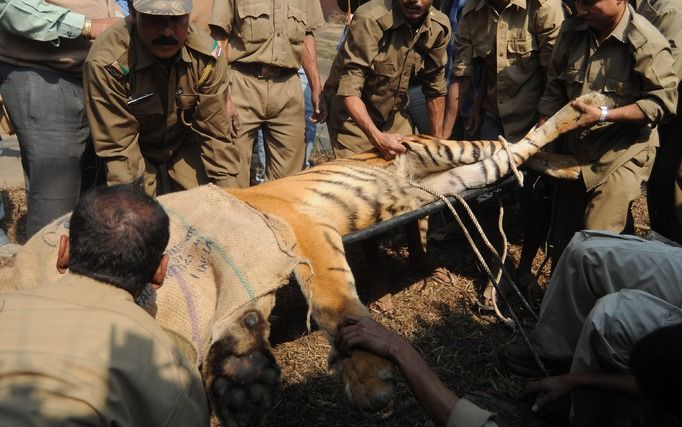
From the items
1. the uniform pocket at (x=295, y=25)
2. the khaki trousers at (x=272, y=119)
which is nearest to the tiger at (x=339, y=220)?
the khaki trousers at (x=272, y=119)

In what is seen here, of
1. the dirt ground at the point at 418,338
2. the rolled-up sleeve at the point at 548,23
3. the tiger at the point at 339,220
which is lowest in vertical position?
the dirt ground at the point at 418,338

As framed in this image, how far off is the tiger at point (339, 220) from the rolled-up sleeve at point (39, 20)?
4.73 feet

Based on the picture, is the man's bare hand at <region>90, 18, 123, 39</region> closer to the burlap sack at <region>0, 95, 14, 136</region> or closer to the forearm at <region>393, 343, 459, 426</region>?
the burlap sack at <region>0, 95, 14, 136</region>

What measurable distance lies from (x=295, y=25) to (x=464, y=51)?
4.08ft

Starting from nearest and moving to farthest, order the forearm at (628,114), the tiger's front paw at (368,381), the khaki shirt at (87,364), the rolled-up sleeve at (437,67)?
the khaki shirt at (87,364), the tiger's front paw at (368,381), the forearm at (628,114), the rolled-up sleeve at (437,67)

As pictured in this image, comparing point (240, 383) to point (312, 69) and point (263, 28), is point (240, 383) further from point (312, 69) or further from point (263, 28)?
point (312, 69)

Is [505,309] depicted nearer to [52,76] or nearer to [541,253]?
[541,253]

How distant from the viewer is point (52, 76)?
3.99m

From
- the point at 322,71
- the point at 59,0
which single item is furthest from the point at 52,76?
the point at 322,71

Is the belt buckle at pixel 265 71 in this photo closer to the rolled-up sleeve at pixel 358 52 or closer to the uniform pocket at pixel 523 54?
the rolled-up sleeve at pixel 358 52

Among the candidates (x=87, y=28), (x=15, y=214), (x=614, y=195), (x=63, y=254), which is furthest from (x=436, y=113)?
(x=15, y=214)

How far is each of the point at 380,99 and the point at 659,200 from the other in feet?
6.94

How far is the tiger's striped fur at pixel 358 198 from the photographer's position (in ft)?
8.61

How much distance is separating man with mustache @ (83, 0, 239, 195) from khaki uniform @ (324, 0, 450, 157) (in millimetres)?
907
